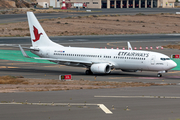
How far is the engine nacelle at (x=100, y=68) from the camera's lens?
47.9 meters

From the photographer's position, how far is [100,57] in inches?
1966

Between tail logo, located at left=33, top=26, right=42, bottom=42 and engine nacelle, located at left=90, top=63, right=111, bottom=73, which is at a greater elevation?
tail logo, located at left=33, top=26, right=42, bottom=42

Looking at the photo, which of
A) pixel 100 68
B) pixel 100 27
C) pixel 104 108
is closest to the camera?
pixel 104 108

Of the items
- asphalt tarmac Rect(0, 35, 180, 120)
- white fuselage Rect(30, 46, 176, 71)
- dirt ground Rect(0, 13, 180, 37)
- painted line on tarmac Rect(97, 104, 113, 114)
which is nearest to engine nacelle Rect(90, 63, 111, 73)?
white fuselage Rect(30, 46, 176, 71)

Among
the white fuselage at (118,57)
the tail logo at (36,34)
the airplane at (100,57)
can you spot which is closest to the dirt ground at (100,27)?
the tail logo at (36,34)

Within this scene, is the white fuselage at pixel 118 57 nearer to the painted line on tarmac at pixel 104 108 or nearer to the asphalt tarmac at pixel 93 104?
the asphalt tarmac at pixel 93 104

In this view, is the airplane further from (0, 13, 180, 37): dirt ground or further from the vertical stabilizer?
(0, 13, 180, 37): dirt ground

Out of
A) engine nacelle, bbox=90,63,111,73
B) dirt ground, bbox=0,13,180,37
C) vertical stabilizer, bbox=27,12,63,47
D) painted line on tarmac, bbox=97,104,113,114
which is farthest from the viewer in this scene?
dirt ground, bbox=0,13,180,37

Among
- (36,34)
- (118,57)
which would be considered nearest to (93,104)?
(118,57)

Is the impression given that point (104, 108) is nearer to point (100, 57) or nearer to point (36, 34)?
point (100, 57)

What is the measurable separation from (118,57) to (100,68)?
3.03 metres

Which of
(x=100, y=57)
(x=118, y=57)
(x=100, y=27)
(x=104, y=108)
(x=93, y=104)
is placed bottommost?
(x=100, y=27)

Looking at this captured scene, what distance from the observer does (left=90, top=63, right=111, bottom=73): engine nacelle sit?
47875 mm

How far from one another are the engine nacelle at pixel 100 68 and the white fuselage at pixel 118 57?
39.4 inches
